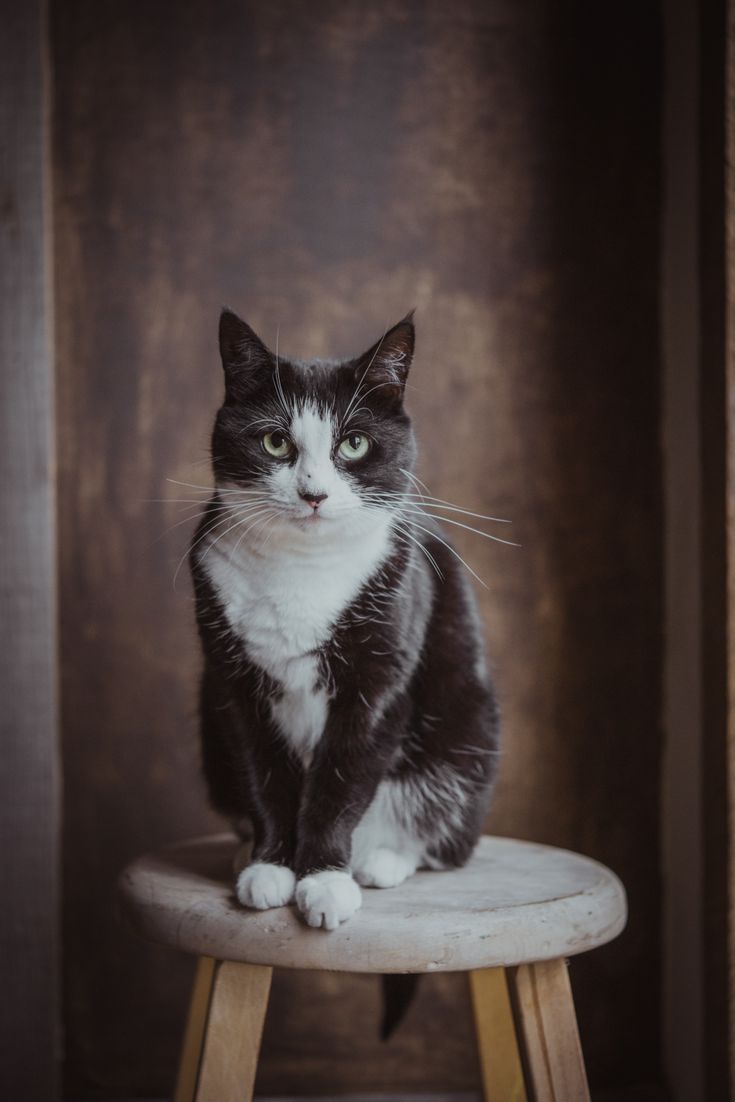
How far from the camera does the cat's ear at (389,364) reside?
0.85 metres

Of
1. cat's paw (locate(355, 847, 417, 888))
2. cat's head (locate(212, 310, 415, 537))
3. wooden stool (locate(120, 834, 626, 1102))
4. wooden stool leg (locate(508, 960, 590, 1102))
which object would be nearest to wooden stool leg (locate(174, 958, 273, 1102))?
wooden stool (locate(120, 834, 626, 1102))

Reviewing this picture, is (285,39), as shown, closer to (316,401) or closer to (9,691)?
(316,401)

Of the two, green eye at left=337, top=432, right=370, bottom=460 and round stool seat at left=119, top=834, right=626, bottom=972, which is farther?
green eye at left=337, top=432, right=370, bottom=460

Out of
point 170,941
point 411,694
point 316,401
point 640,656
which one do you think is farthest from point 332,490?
point 640,656

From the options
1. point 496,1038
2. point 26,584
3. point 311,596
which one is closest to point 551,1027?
point 496,1038

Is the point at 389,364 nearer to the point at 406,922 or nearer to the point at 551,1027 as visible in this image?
the point at 406,922

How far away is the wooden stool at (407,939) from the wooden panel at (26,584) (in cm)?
51

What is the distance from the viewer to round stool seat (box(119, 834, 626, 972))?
0.73 m

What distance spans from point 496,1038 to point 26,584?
0.86 m

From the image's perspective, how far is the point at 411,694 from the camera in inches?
36.5

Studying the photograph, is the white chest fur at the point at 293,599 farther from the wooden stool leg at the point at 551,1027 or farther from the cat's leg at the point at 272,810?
the wooden stool leg at the point at 551,1027

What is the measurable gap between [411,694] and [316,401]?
30cm

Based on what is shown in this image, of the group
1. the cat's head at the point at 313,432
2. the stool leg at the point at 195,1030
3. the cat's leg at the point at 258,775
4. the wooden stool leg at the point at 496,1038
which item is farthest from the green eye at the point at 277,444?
the wooden stool leg at the point at 496,1038

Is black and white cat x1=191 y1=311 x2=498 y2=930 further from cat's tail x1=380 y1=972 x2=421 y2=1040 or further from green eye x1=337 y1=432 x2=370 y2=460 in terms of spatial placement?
cat's tail x1=380 y1=972 x2=421 y2=1040
